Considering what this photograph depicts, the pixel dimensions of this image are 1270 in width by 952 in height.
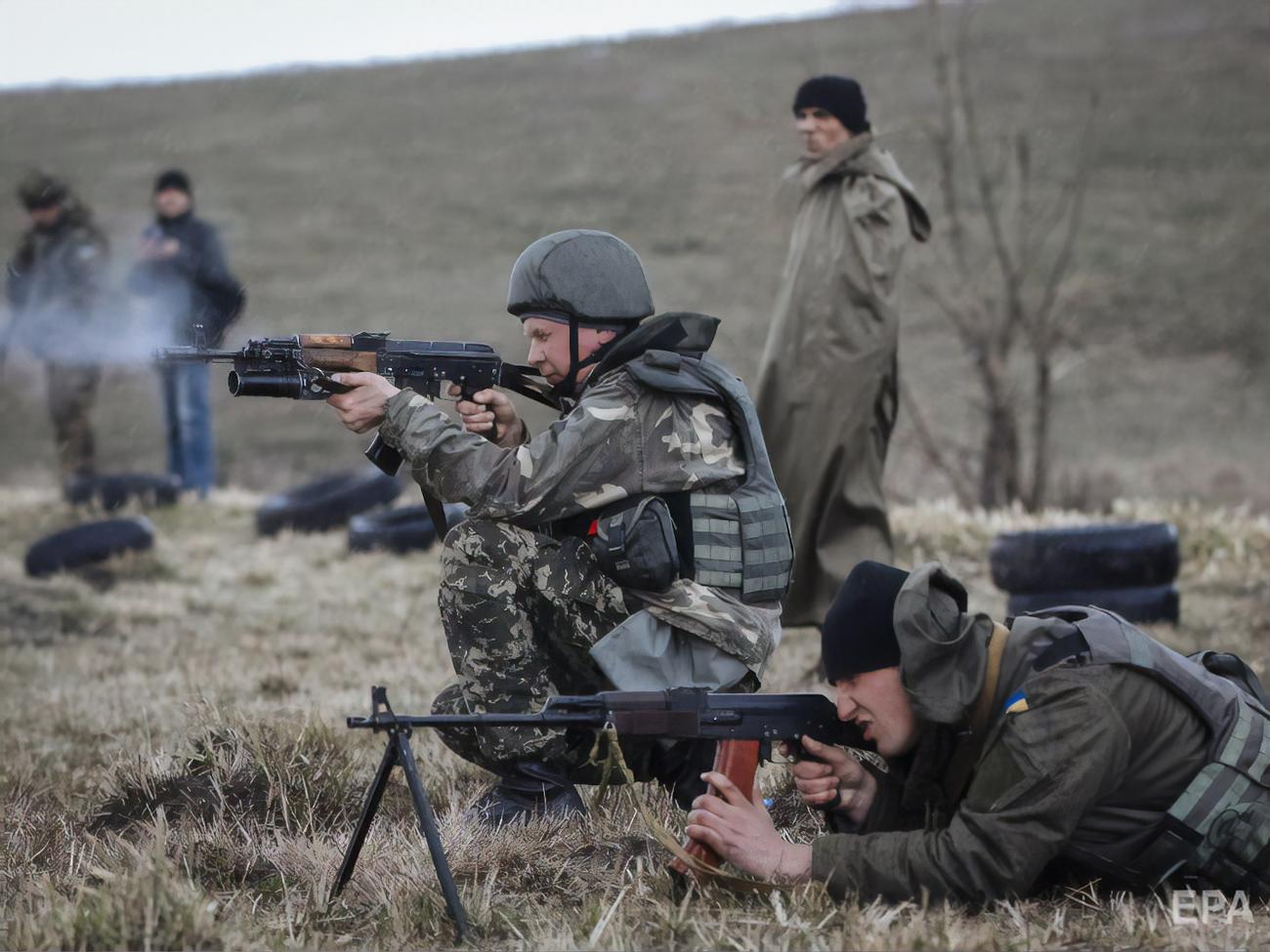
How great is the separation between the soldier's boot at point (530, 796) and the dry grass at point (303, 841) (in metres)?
0.11

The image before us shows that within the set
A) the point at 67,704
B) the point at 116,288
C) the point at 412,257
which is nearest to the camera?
the point at 67,704

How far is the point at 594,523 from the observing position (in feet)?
15.5

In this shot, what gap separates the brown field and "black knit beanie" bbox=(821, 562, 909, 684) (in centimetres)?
57

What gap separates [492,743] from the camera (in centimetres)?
475

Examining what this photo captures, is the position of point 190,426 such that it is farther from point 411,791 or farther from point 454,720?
point 454,720

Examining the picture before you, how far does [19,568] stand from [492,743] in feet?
24.6

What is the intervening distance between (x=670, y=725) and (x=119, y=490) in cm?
1014

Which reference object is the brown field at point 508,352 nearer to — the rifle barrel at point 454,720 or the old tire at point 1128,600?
the old tire at point 1128,600

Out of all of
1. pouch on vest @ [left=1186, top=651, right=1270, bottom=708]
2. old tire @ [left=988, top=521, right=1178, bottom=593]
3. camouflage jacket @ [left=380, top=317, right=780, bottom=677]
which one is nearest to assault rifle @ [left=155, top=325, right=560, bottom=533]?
camouflage jacket @ [left=380, top=317, right=780, bottom=677]

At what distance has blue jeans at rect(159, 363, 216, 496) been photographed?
13.6 m

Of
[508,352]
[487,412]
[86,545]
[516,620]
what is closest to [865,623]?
[516,620]

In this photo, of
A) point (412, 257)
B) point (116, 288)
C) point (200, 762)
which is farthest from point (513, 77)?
point (200, 762)

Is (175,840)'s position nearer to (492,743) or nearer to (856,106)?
(492,743)

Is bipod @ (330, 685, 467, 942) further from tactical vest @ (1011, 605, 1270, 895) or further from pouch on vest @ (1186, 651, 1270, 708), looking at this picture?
pouch on vest @ (1186, 651, 1270, 708)
